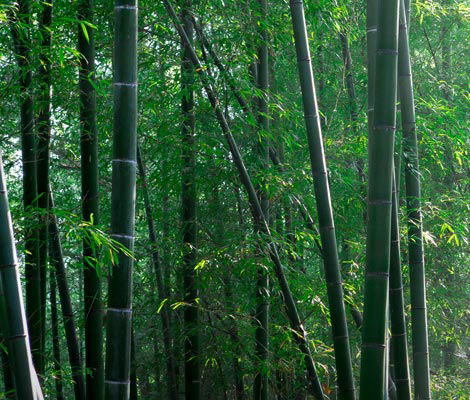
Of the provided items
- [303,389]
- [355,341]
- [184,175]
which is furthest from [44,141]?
[355,341]

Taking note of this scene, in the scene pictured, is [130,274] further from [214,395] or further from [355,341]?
[214,395]

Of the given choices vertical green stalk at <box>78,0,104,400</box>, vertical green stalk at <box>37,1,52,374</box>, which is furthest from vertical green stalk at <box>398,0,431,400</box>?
vertical green stalk at <box>37,1,52,374</box>

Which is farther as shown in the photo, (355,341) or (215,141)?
(355,341)

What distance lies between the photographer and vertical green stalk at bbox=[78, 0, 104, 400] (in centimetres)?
346

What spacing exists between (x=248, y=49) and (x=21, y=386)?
2678mm

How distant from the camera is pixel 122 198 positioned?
2.41 metres

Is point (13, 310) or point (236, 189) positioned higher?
point (236, 189)

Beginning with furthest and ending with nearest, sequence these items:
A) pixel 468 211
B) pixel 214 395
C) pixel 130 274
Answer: pixel 214 395 → pixel 468 211 → pixel 130 274

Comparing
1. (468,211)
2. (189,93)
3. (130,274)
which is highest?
(189,93)

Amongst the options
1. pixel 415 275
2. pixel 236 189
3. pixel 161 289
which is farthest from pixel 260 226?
pixel 161 289

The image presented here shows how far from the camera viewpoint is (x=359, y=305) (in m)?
4.75

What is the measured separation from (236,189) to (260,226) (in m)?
0.58

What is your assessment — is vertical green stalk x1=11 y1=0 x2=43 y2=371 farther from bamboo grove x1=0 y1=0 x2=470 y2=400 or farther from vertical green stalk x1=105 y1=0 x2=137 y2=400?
vertical green stalk x1=105 y1=0 x2=137 y2=400

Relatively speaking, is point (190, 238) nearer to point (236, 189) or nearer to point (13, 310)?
point (236, 189)
